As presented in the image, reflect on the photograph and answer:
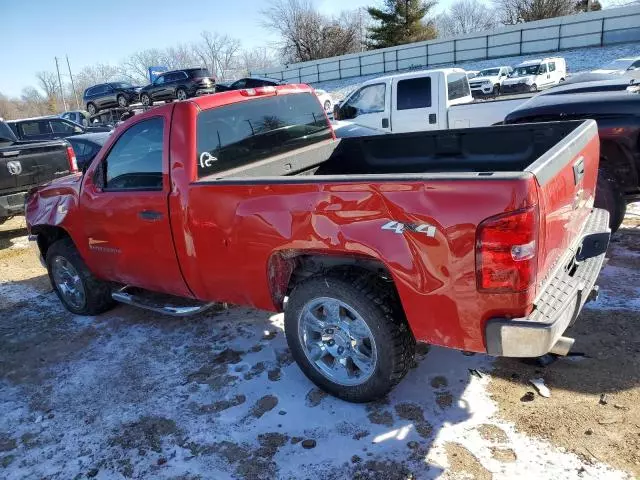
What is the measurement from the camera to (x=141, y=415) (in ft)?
11.0

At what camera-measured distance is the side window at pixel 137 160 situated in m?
3.75

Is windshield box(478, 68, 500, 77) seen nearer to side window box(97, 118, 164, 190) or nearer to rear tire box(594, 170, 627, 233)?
rear tire box(594, 170, 627, 233)

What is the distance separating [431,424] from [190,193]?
2107 millimetres

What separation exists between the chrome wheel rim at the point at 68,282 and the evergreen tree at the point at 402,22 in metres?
46.2

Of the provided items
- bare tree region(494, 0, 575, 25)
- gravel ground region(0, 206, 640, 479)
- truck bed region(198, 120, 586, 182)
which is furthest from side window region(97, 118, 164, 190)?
bare tree region(494, 0, 575, 25)

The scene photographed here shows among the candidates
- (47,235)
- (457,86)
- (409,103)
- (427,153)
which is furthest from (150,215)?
(457,86)

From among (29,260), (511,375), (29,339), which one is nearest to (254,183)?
(511,375)

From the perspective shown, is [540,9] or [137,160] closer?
[137,160]

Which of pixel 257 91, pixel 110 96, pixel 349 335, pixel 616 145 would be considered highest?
pixel 110 96

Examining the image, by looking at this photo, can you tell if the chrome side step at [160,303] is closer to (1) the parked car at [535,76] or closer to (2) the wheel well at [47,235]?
(2) the wheel well at [47,235]

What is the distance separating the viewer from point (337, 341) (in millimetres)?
3191

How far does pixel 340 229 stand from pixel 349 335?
28.6 inches

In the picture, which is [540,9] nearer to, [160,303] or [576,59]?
[576,59]

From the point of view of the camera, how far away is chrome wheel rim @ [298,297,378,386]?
3070 mm
